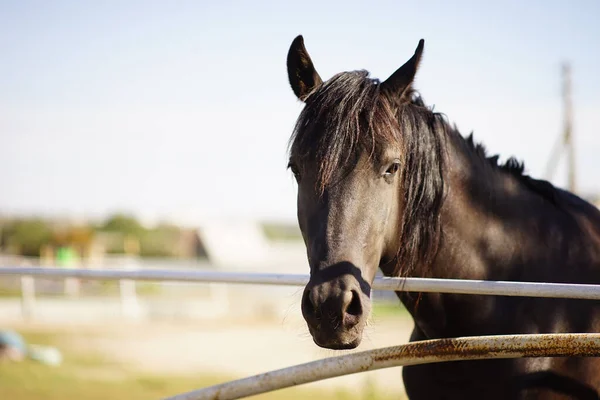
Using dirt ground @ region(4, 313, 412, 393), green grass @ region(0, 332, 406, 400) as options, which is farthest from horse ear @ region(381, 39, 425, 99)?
dirt ground @ region(4, 313, 412, 393)

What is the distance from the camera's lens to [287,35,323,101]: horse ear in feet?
9.07

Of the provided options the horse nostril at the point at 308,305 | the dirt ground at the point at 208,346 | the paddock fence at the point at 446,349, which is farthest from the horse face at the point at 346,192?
the dirt ground at the point at 208,346

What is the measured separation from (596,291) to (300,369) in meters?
1.08

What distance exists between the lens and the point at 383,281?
103 inches

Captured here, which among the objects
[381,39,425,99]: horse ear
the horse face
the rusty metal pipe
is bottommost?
the rusty metal pipe

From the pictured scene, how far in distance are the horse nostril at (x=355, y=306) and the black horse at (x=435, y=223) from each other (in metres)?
0.02

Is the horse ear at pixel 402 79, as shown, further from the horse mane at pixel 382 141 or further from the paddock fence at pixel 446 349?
the paddock fence at pixel 446 349

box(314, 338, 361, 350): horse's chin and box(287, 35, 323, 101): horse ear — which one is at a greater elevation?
box(287, 35, 323, 101): horse ear

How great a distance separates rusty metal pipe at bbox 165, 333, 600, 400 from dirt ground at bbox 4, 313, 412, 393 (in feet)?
23.6

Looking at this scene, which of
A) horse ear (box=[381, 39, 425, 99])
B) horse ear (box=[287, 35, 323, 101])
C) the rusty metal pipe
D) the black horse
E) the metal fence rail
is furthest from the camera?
horse ear (box=[287, 35, 323, 101])

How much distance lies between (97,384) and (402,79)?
7.87 metres

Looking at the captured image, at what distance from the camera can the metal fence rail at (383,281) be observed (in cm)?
217

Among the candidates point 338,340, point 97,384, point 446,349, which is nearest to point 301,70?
point 338,340

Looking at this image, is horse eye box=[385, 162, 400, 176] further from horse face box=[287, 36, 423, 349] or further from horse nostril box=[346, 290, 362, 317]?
horse nostril box=[346, 290, 362, 317]
